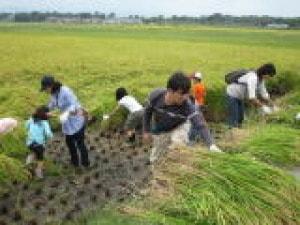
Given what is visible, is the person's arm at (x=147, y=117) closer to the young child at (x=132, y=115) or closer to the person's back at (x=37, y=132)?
the person's back at (x=37, y=132)

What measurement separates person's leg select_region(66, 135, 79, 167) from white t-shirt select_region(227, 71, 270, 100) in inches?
118

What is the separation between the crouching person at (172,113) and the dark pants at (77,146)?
2164mm

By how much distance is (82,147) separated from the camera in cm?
907

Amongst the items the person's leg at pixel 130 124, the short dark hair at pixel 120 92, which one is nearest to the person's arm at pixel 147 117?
the person's leg at pixel 130 124

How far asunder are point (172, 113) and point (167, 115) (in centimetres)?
6

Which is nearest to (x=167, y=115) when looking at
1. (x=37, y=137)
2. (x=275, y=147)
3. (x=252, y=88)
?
(x=37, y=137)

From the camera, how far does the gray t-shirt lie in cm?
653

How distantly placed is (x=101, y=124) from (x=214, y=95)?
3.16 meters

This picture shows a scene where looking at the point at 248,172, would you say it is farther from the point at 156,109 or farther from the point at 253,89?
the point at 253,89

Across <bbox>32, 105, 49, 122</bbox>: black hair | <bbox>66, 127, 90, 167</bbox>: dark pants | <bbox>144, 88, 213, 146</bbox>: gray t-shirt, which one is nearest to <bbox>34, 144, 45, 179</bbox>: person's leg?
<bbox>32, 105, 49, 122</bbox>: black hair

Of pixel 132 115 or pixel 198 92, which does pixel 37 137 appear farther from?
pixel 198 92

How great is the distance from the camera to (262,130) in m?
10.1

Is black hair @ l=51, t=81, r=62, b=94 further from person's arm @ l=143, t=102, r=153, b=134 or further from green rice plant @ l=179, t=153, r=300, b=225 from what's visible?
green rice plant @ l=179, t=153, r=300, b=225

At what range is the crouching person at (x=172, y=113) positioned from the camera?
628cm
